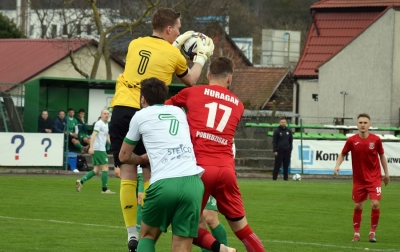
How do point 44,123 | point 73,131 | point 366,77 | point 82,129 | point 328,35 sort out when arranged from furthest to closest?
point 328,35 < point 366,77 < point 82,129 < point 73,131 < point 44,123

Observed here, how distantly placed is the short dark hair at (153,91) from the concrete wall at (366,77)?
3825 centimetres

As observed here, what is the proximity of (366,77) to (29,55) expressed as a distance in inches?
692

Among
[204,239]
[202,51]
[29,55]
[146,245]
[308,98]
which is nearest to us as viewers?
[146,245]

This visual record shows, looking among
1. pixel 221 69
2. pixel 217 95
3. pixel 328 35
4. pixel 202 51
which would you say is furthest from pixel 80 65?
pixel 217 95

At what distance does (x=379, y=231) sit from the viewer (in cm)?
1464

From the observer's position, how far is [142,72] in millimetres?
9008

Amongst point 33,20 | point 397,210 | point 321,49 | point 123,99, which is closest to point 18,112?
point 397,210

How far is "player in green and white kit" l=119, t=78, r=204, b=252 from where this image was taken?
743 cm

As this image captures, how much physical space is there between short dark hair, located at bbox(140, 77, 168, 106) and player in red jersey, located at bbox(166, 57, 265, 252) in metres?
0.69

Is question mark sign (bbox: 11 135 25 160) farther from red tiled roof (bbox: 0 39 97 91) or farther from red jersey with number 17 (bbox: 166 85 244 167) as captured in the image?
red jersey with number 17 (bbox: 166 85 244 167)

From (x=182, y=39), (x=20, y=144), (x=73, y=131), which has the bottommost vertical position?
(x=20, y=144)

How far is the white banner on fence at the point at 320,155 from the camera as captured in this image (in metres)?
32.9

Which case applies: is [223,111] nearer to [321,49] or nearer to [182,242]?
[182,242]

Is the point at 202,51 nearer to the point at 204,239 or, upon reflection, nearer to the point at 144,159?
the point at 144,159
